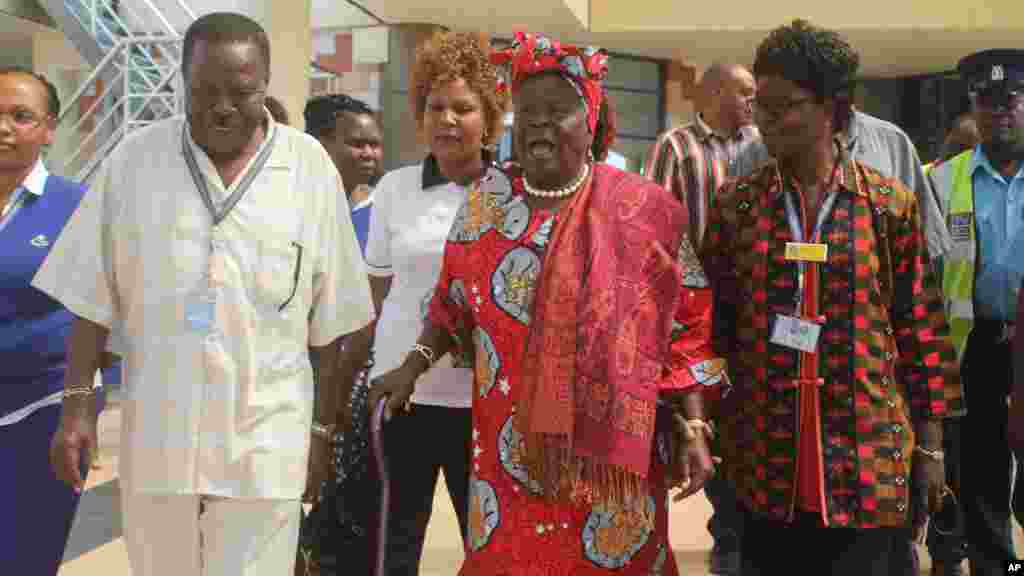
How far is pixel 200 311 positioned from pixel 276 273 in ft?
0.62

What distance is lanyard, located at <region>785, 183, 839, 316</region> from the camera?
287 centimetres

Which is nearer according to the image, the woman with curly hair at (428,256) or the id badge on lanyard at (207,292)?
the id badge on lanyard at (207,292)

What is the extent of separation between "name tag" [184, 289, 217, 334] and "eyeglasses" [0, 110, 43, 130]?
1139 mm

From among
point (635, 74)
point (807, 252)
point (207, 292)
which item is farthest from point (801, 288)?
point (635, 74)

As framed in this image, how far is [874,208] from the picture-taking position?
2873 millimetres

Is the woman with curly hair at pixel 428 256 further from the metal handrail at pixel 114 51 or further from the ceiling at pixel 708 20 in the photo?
the ceiling at pixel 708 20

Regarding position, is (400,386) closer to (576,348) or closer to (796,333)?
(576,348)

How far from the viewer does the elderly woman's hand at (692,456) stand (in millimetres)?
2713

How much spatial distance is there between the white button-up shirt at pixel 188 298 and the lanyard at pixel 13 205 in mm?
724

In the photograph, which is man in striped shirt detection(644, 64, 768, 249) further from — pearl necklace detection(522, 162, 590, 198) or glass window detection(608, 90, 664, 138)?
glass window detection(608, 90, 664, 138)

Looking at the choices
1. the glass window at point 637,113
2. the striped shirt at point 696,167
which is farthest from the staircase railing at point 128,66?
the striped shirt at point 696,167

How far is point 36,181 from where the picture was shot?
3477mm

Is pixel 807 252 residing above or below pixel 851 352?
above

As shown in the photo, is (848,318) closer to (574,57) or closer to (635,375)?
(635,375)
